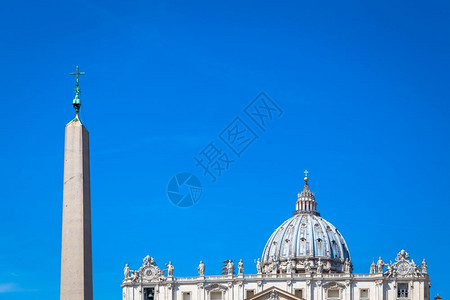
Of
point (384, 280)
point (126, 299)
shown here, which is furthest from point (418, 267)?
point (126, 299)

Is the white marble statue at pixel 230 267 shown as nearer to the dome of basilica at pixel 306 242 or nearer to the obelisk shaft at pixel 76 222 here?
the dome of basilica at pixel 306 242

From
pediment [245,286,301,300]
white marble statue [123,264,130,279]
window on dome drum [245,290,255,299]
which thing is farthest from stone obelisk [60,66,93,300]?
white marble statue [123,264,130,279]

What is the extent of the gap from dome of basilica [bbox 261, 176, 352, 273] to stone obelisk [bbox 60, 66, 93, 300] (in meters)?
144

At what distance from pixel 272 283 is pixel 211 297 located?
7.64 m

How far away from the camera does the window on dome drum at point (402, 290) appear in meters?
122

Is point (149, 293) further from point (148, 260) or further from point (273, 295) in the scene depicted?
point (273, 295)

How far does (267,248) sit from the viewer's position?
621 feet

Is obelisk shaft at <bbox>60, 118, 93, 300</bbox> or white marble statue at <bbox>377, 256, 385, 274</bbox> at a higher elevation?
white marble statue at <bbox>377, 256, 385, 274</bbox>

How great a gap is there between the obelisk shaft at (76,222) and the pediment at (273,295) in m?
93.0

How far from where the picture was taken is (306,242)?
18138 cm

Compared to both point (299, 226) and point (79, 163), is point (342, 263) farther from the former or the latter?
point (79, 163)

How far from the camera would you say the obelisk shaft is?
3048 cm

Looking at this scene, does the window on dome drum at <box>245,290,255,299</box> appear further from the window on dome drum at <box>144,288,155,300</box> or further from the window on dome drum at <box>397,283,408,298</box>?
the window on dome drum at <box>397,283,408,298</box>

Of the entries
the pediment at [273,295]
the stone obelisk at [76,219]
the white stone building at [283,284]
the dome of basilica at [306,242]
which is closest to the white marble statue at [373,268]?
the white stone building at [283,284]
